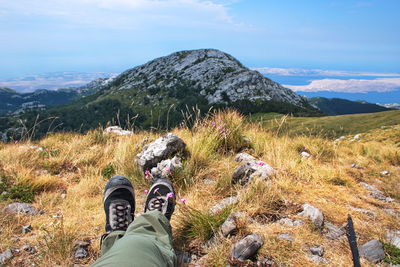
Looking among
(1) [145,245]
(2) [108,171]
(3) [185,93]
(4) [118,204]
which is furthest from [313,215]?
(3) [185,93]

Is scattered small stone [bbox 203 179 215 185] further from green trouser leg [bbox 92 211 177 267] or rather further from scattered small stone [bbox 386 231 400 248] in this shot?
scattered small stone [bbox 386 231 400 248]

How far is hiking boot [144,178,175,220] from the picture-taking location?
11.4 feet

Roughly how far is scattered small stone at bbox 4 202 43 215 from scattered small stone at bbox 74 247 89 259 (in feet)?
5.30

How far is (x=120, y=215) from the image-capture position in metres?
3.50

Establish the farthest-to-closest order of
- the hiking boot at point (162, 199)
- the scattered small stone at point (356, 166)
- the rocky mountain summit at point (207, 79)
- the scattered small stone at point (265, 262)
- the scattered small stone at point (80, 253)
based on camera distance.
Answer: the rocky mountain summit at point (207, 79)
the scattered small stone at point (356, 166)
the hiking boot at point (162, 199)
the scattered small stone at point (80, 253)
the scattered small stone at point (265, 262)

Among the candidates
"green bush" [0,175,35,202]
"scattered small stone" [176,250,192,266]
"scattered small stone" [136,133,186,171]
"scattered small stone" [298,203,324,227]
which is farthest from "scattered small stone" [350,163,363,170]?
"green bush" [0,175,35,202]

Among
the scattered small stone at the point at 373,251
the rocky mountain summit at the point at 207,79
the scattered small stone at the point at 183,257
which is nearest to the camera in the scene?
the scattered small stone at the point at 373,251

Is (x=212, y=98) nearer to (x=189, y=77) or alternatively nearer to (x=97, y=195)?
(x=189, y=77)

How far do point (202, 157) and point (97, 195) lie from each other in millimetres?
2210

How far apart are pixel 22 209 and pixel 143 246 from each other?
3.07 meters

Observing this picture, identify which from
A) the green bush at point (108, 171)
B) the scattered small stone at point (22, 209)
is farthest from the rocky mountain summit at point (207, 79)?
the scattered small stone at point (22, 209)

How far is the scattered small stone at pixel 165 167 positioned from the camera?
483 centimetres

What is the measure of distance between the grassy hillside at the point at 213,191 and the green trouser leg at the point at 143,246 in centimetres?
50

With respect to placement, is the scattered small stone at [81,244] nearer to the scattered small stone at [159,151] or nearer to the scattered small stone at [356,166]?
the scattered small stone at [159,151]
